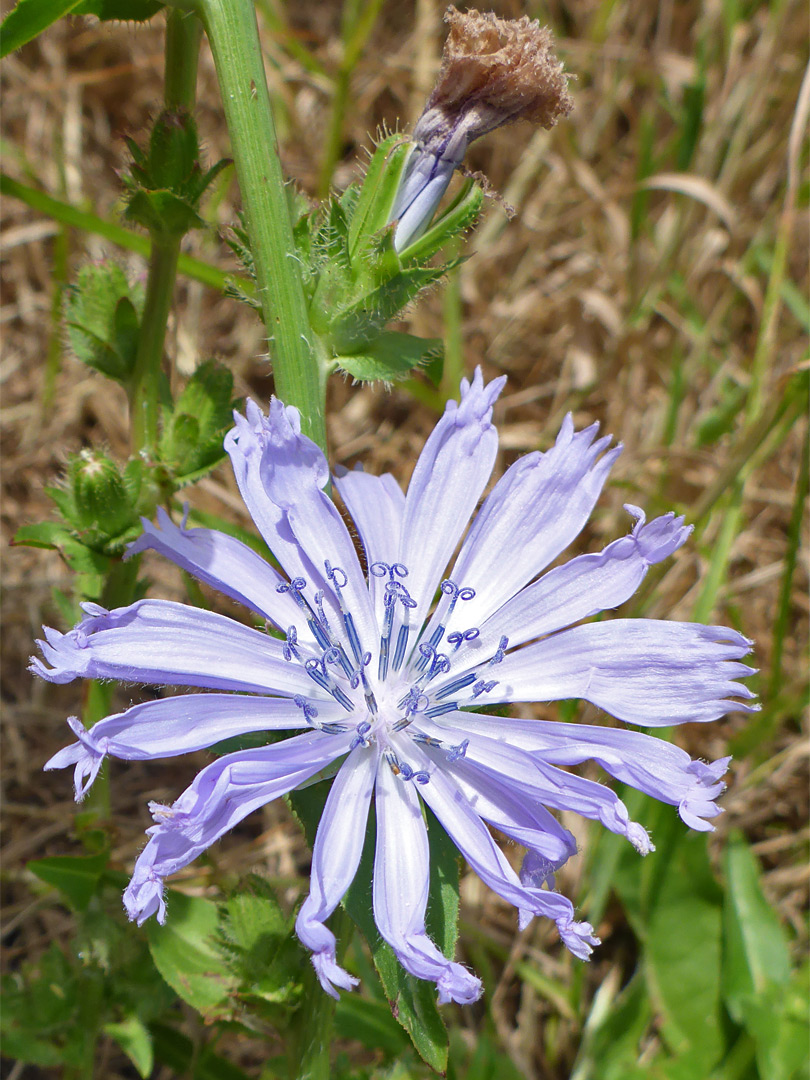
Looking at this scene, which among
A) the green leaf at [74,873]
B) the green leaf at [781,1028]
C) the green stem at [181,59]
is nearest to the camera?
the green stem at [181,59]

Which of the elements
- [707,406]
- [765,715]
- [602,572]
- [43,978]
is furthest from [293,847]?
[707,406]

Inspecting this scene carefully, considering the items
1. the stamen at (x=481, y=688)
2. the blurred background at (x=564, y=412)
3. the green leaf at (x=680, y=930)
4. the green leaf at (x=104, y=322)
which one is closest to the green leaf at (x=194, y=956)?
the blurred background at (x=564, y=412)

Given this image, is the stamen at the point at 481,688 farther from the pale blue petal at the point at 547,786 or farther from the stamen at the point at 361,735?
the stamen at the point at 361,735

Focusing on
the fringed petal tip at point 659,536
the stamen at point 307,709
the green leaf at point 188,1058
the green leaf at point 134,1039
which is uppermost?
the fringed petal tip at point 659,536

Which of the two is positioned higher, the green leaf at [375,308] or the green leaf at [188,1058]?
the green leaf at [375,308]

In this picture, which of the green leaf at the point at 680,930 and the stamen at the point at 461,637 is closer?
the stamen at the point at 461,637

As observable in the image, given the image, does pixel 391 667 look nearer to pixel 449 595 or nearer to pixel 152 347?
pixel 449 595

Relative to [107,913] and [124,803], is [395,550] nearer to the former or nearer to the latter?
[107,913]

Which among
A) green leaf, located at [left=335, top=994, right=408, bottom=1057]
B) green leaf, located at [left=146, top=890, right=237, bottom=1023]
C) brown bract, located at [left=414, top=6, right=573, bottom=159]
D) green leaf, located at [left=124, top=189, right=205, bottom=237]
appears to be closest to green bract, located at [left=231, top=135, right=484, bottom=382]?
brown bract, located at [left=414, top=6, right=573, bottom=159]
